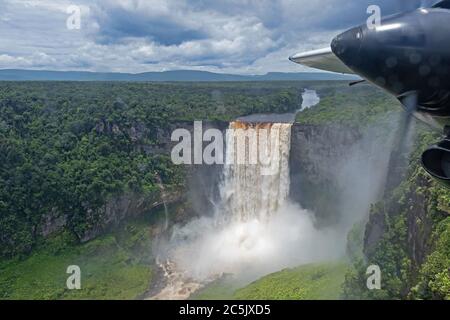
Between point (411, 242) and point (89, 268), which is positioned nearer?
point (411, 242)

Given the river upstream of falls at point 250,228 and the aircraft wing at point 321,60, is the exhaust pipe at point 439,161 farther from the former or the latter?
Result: the river upstream of falls at point 250,228

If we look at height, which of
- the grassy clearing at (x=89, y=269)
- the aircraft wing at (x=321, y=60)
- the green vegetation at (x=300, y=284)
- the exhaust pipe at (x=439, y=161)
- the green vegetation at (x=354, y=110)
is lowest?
the grassy clearing at (x=89, y=269)

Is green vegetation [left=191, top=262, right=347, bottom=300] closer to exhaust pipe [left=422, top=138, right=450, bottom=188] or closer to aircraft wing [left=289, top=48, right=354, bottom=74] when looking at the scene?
aircraft wing [left=289, top=48, right=354, bottom=74]

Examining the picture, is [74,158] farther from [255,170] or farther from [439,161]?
[439,161]

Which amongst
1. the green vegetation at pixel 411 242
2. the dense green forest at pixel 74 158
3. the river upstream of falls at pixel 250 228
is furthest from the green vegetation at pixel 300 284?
the dense green forest at pixel 74 158

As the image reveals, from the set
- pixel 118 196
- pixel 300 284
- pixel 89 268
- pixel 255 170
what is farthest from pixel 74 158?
pixel 300 284

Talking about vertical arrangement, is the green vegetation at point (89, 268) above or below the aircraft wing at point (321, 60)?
below
